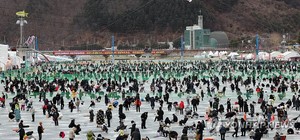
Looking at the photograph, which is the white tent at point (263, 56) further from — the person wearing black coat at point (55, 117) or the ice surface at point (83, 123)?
the person wearing black coat at point (55, 117)

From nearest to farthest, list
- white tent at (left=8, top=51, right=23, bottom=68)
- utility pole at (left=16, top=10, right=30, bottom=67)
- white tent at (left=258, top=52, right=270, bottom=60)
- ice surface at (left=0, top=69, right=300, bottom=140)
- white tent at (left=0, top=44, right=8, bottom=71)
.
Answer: ice surface at (left=0, top=69, right=300, bottom=140) < white tent at (left=0, top=44, right=8, bottom=71) < utility pole at (left=16, top=10, right=30, bottom=67) < white tent at (left=8, top=51, right=23, bottom=68) < white tent at (left=258, top=52, right=270, bottom=60)

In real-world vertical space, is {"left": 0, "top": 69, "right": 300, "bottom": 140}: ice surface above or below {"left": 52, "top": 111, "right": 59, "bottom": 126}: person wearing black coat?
below

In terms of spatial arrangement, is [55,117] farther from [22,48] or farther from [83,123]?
[22,48]

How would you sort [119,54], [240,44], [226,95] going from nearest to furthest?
[226,95]
[119,54]
[240,44]

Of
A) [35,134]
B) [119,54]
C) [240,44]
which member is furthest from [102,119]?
[240,44]

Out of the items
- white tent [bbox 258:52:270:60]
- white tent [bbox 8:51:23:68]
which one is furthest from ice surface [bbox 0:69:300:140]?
white tent [bbox 258:52:270:60]

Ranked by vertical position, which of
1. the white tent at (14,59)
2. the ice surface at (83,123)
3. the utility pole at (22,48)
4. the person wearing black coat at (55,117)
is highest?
the utility pole at (22,48)

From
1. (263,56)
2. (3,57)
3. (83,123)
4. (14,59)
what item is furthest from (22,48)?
(83,123)

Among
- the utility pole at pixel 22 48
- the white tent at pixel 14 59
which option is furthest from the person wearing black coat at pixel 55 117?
the white tent at pixel 14 59

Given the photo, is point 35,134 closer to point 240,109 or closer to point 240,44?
point 240,109

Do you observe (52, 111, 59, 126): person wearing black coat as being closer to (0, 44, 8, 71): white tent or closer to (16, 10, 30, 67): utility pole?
(0, 44, 8, 71): white tent

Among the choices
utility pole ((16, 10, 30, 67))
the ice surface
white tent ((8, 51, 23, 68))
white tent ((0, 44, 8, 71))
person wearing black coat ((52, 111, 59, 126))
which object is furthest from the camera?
white tent ((8, 51, 23, 68))

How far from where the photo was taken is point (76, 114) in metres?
34.5

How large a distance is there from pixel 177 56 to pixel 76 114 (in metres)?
129
